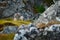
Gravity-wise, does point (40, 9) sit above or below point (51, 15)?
below

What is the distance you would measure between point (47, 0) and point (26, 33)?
9131 cm

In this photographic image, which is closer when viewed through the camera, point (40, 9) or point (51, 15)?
point (51, 15)

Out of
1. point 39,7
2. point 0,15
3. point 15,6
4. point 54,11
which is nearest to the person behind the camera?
point 54,11

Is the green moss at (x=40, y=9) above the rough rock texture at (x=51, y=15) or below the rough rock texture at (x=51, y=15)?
below

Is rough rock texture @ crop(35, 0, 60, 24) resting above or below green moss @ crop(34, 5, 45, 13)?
above

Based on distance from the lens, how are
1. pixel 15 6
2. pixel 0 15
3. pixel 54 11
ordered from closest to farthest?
pixel 54 11 → pixel 0 15 → pixel 15 6

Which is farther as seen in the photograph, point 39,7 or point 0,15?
point 39,7

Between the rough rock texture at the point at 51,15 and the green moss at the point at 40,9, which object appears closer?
the rough rock texture at the point at 51,15

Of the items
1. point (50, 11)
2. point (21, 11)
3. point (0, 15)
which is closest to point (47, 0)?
point (21, 11)

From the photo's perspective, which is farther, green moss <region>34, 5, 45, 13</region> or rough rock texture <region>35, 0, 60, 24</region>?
green moss <region>34, 5, 45, 13</region>

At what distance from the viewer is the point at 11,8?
108m

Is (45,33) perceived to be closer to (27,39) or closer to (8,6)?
(27,39)

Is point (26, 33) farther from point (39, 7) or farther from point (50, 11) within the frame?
point (39, 7)

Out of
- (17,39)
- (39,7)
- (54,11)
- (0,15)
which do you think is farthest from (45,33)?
(39,7)
